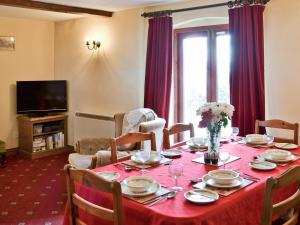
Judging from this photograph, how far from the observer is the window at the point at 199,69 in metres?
4.67

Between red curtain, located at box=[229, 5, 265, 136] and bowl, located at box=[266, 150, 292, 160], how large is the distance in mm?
1231

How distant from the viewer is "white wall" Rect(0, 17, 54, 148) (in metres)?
6.13

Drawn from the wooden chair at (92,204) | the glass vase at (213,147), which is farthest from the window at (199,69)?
the wooden chair at (92,204)

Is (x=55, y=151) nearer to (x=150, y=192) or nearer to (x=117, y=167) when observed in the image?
(x=117, y=167)

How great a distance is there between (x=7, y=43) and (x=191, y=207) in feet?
17.5

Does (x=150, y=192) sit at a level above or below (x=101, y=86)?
below

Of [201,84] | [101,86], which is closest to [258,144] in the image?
[201,84]

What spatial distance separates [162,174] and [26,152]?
4340 millimetres

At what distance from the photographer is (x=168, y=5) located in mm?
4938

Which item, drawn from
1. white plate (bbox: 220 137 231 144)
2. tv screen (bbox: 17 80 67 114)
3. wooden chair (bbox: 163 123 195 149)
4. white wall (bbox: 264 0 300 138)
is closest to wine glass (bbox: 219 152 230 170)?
white plate (bbox: 220 137 231 144)

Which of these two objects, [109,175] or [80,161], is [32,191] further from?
[109,175]

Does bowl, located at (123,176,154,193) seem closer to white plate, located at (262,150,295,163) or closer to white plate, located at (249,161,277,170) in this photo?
white plate, located at (249,161,277,170)

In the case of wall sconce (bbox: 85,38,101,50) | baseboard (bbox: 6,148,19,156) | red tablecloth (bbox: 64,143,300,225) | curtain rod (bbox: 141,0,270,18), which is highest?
curtain rod (bbox: 141,0,270,18)

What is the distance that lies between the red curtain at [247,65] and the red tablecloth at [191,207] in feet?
5.23
